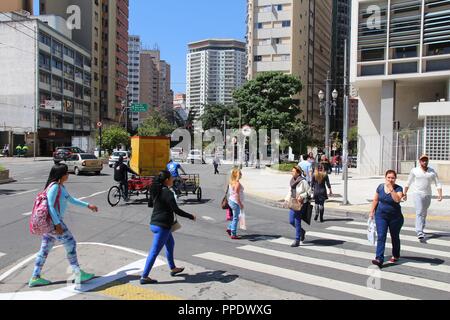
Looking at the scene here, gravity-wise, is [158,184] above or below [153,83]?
below

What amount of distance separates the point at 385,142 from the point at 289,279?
2440cm

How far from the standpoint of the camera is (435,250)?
9.01 meters

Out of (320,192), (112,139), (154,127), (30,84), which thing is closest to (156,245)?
(320,192)

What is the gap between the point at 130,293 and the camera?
19.7ft

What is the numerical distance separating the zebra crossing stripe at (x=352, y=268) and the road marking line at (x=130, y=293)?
115 inches

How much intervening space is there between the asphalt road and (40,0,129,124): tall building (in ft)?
222

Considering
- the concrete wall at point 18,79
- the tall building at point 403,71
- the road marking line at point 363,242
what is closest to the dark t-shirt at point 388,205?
the road marking line at point 363,242

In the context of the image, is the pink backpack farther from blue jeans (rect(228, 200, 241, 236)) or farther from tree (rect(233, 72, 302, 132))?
tree (rect(233, 72, 302, 132))

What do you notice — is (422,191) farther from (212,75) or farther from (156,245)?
(212,75)

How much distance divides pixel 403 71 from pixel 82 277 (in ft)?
89.1

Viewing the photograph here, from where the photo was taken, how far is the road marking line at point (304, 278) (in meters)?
6.08

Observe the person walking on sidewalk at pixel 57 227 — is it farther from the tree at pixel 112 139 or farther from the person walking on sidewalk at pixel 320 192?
the tree at pixel 112 139

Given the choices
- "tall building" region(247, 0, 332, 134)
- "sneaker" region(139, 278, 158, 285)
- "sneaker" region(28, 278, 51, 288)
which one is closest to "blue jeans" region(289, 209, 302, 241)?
"sneaker" region(139, 278, 158, 285)
